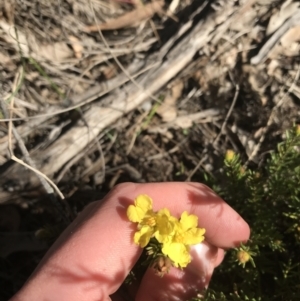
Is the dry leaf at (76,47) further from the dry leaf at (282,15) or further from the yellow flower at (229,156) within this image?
the yellow flower at (229,156)

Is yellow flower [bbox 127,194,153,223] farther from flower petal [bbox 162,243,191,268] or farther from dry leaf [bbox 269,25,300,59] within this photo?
dry leaf [bbox 269,25,300,59]

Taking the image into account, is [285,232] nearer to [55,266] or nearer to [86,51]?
[55,266]

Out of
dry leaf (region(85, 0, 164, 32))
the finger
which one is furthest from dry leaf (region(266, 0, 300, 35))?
the finger

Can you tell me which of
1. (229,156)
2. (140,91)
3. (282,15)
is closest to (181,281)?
(229,156)

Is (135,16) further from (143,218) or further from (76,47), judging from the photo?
(143,218)

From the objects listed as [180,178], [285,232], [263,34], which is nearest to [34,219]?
[180,178]

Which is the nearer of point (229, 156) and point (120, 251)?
point (120, 251)

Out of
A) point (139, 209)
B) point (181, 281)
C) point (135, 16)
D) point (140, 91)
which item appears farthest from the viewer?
point (135, 16)

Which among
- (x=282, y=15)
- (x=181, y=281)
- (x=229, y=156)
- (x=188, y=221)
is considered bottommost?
(x=181, y=281)
